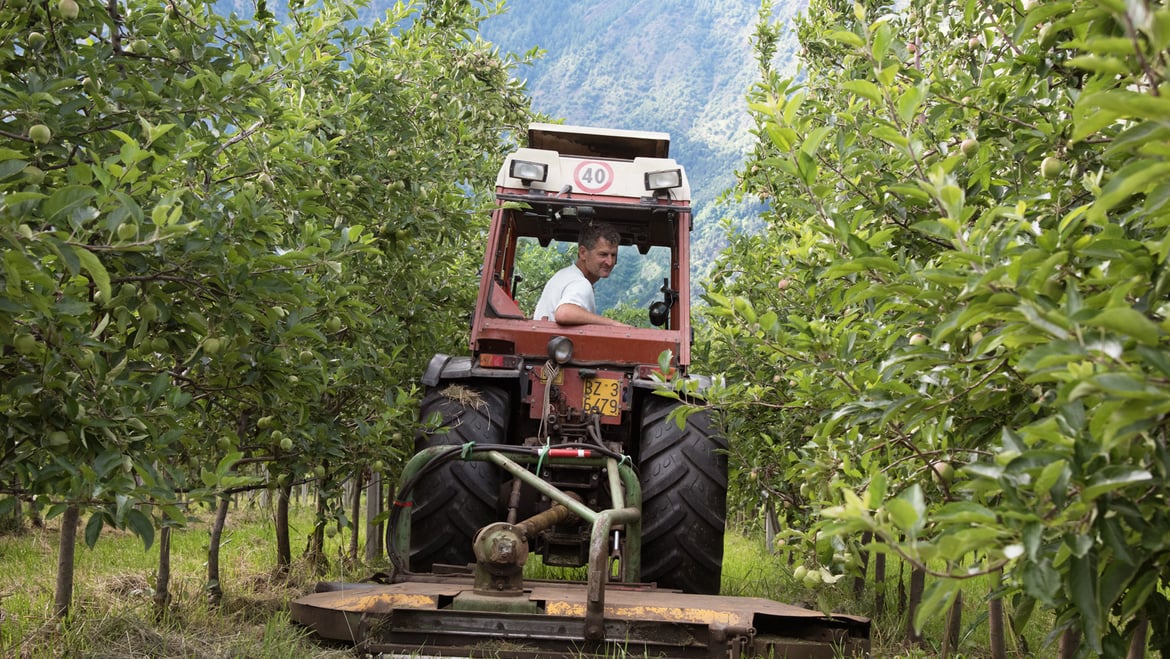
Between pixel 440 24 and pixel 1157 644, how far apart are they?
7.67m

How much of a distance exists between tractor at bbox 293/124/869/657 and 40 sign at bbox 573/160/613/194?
0.01 meters

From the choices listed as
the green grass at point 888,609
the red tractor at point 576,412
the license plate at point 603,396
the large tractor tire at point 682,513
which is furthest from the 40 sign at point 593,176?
the green grass at point 888,609

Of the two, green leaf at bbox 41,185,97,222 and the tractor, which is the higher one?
green leaf at bbox 41,185,97,222

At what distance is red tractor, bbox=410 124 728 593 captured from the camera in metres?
5.56

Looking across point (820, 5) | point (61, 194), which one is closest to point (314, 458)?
point (61, 194)

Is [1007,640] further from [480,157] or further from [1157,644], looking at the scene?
[480,157]

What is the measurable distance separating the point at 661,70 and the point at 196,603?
101817 millimetres

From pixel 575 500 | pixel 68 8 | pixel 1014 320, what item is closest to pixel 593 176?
pixel 575 500

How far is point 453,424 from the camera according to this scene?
5.77 m

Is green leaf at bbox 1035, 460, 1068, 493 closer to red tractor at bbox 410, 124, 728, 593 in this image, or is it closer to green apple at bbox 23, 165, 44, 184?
green apple at bbox 23, 165, 44, 184

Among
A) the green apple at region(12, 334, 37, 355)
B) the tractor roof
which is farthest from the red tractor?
the green apple at region(12, 334, 37, 355)

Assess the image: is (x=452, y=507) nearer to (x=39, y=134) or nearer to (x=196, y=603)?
(x=196, y=603)

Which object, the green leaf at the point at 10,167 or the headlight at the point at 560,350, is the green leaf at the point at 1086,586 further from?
the headlight at the point at 560,350

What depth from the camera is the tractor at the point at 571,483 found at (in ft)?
13.8
